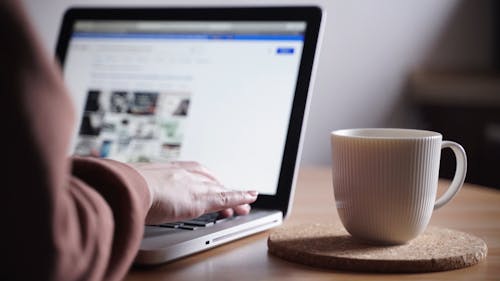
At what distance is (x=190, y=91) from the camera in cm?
100

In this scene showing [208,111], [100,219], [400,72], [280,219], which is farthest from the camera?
[400,72]

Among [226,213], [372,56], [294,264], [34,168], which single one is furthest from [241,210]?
[372,56]

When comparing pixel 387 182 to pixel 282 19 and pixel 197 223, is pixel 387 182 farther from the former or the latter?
pixel 282 19

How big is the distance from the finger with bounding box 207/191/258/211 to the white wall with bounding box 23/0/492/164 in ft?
4.40

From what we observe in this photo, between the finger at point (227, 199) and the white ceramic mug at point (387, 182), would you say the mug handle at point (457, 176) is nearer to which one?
the white ceramic mug at point (387, 182)

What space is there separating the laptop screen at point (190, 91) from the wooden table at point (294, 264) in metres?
0.11

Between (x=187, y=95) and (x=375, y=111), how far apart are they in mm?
1304

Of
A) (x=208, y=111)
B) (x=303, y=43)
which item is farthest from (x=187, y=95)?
(x=303, y=43)

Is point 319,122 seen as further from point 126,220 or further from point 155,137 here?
point 126,220

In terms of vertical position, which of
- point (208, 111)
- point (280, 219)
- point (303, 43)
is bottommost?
point (280, 219)

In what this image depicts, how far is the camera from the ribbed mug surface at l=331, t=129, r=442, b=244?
0.67 meters

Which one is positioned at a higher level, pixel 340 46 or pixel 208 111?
pixel 340 46

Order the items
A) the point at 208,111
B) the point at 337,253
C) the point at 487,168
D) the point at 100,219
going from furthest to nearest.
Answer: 1. the point at 487,168
2. the point at 208,111
3. the point at 337,253
4. the point at 100,219

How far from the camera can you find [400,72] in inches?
88.2
